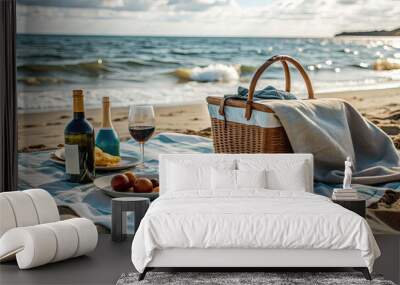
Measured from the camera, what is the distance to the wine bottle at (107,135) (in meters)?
7.62

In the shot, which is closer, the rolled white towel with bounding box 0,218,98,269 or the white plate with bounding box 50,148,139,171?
the rolled white towel with bounding box 0,218,98,269

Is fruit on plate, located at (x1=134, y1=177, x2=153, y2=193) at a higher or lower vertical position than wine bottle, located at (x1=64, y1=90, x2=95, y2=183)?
lower

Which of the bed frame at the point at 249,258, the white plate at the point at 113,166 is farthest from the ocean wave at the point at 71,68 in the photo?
the bed frame at the point at 249,258

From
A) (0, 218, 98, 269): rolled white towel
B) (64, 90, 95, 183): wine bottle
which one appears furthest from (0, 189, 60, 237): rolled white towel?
(64, 90, 95, 183): wine bottle

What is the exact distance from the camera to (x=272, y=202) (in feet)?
18.8

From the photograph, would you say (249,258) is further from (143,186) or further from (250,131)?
(143,186)

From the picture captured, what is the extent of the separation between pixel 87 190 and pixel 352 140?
2.44 m

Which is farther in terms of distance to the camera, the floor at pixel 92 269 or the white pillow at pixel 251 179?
the white pillow at pixel 251 179

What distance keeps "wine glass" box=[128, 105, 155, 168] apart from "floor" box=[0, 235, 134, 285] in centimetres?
125

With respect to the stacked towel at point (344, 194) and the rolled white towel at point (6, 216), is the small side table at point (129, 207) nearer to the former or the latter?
the rolled white towel at point (6, 216)

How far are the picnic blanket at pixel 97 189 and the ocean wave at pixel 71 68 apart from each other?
29.0 inches

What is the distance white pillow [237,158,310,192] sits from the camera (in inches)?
258

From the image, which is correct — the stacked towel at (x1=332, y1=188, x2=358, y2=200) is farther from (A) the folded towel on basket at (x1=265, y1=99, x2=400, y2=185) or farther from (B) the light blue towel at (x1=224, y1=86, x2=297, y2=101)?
(B) the light blue towel at (x1=224, y1=86, x2=297, y2=101)

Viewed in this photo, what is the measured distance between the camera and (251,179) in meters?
6.49
